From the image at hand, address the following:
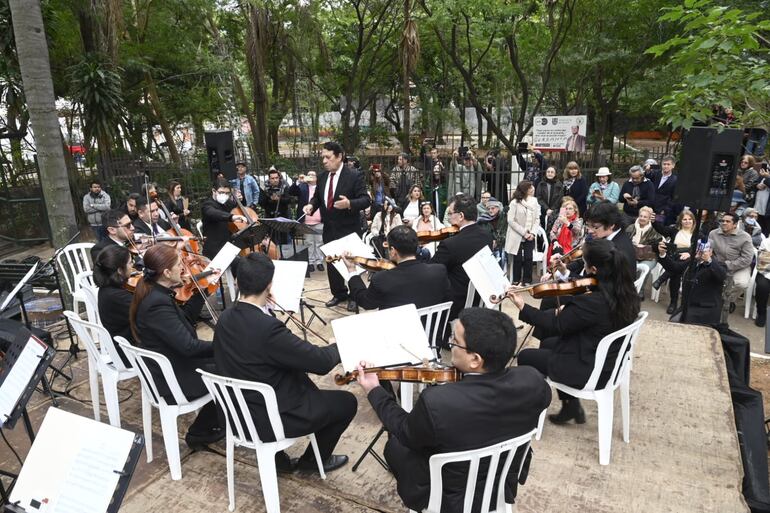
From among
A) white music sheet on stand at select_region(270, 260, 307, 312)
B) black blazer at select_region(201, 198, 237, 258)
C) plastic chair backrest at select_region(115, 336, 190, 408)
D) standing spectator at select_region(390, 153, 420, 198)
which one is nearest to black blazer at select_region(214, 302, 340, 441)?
plastic chair backrest at select_region(115, 336, 190, 408)

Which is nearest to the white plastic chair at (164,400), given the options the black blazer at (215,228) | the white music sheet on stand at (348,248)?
the white music sheet on stand at (348,248)

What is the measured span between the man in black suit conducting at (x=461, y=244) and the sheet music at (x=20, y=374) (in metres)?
3.10

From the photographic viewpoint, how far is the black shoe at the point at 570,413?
12.7 ft

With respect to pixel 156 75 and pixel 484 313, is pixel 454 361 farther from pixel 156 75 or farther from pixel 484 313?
pixel 156 75

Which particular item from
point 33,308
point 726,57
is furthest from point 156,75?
point 726,57

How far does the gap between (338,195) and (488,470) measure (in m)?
3.98

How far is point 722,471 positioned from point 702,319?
286cm

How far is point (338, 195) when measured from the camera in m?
5.82

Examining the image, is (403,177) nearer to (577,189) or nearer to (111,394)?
(577,189)

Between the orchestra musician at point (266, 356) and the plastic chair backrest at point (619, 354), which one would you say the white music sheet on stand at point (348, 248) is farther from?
the plastic chair backrest at point (619, 354)

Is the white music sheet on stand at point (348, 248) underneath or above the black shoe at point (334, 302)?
above

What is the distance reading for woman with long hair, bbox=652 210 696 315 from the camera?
631 cm

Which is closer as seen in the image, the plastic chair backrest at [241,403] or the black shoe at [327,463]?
the plastic chair backrest at [241,403]

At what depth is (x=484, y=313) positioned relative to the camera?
7.60 ft
